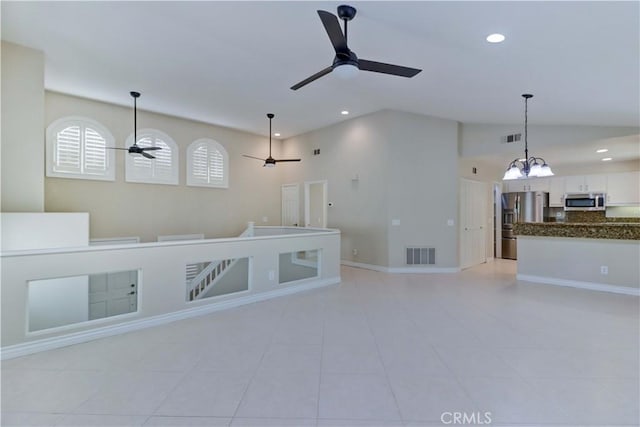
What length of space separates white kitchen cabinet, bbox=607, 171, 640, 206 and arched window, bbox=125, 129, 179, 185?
10160 mm

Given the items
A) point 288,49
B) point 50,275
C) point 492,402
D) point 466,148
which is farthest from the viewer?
point 466,148

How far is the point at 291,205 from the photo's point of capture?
8609 millimetres

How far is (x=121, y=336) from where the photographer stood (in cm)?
317

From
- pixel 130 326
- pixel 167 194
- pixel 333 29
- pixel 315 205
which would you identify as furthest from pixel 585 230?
pixel 167 194

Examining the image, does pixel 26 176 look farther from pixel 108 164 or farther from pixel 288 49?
pixel 288 49

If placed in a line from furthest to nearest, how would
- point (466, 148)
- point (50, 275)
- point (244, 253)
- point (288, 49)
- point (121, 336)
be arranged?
point (466, 148), point (244, 253), point (288, 49), point (121, 336), point (50, 275)

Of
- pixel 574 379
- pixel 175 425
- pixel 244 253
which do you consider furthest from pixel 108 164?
pixel 574 379

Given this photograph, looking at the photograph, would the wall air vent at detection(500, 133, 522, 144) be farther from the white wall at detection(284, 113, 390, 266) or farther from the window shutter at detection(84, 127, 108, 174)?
the window shutter at detection(84, 127, 108, 174)

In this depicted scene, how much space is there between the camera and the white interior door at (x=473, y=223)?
6.82 m

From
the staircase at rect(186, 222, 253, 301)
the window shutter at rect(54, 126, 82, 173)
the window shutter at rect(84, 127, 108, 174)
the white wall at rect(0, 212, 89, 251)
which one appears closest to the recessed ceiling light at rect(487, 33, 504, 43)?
the staircase at rect(186, 222, 253, 301)

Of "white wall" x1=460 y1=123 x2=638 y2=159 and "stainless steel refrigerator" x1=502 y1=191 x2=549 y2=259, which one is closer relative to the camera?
"white wall" x1=460 y1=123 x2=638 y2=159

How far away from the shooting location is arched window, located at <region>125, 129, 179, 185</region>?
20.9 feet

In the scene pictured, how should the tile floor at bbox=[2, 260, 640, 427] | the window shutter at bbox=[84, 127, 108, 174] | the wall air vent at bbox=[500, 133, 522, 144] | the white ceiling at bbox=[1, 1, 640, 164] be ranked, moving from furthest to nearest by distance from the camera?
the wall air vent at bbox=[500, 133, 522, 144] → the window shutter at bbox=[84, 127, 108, 174] → the white ceiling at bbox=[1, 1, 640, 164] → the tile floor at bbox=[2, 260, 640, 427]

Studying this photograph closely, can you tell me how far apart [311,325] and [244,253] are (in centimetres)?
147
